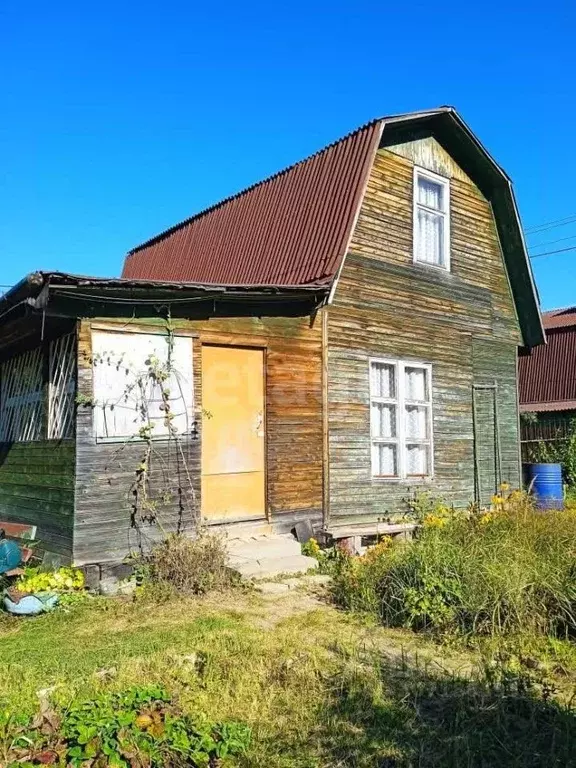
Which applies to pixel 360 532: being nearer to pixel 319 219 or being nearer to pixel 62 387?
pixel 62 387

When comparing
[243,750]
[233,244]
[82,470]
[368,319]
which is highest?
[233,244]

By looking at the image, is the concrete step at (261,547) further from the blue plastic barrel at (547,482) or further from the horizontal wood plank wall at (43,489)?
the blue plastic barrel at (547,482)

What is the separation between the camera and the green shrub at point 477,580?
5672mm

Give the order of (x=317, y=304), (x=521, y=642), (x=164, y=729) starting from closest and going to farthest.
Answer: (x=164, y=729), (x=521, y=642), (x=317, y=304)

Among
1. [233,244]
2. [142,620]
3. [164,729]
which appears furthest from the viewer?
[233,244]

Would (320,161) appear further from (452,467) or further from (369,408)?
(452,467)

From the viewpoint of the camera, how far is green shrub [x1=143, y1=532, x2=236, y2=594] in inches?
278

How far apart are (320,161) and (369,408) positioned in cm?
451

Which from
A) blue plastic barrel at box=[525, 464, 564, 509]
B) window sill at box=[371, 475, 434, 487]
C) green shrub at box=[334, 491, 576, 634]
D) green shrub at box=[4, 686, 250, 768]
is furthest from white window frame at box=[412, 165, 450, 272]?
green shrub at box=[4, 686, 250, 768]

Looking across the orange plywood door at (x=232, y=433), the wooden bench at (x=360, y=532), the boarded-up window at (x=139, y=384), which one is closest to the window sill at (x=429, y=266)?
the orange plywood door at (x=232, y=433)

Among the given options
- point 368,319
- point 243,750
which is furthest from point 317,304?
point 243,750

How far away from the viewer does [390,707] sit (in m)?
4.23

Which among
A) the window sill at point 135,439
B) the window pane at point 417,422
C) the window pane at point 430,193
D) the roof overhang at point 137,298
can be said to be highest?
the window pane at point 430,193

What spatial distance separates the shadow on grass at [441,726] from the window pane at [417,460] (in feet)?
22.5
